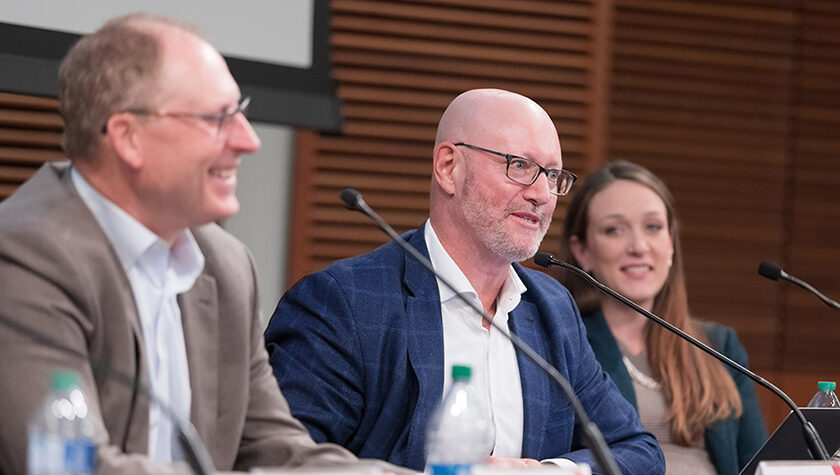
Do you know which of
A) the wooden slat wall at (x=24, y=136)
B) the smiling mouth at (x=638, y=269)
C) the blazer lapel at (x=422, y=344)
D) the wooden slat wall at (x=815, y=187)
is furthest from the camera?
the wooden slat wall at (x=815, y=187)

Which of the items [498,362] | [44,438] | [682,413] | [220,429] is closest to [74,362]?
[44,438]

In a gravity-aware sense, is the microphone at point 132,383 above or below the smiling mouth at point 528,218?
below

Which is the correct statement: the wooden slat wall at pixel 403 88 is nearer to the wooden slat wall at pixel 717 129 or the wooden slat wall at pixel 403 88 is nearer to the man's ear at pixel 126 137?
the wooden slat wall at pixel 717 129

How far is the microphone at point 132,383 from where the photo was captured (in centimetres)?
136

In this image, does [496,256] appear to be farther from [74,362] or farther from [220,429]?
[74,362]

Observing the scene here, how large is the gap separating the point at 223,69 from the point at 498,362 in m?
1.01

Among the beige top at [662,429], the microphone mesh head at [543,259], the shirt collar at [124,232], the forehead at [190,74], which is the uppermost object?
the forehead at [190,74]

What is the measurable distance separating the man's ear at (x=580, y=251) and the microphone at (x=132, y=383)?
186 centimetres

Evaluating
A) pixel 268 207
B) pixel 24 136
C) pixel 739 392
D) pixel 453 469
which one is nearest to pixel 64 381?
pixel 453 469

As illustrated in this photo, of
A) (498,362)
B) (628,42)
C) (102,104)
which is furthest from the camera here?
(628,42)

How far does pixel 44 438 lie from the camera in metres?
1.31

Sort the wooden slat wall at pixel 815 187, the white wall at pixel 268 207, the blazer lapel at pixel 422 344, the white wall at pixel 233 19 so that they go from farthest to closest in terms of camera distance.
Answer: the wooden slat wall at pixel 815 187
the white wall at pixel 268 207
the white wall at pixel 233 19
the blazer lapel at pixel 422 344

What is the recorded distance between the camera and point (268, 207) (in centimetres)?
421

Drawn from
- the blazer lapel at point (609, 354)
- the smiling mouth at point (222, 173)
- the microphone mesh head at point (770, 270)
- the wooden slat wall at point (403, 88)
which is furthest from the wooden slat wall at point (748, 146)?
the smiling mouth at point (222, 173)
